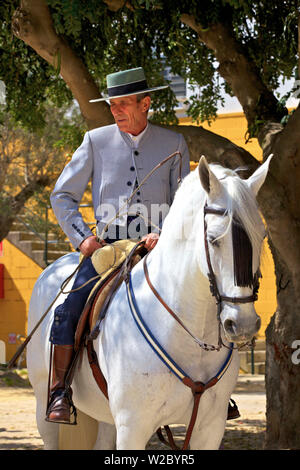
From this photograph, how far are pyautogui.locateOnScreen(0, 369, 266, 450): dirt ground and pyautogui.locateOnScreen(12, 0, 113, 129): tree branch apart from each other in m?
3.84

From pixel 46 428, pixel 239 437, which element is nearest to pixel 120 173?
pixel 46 428

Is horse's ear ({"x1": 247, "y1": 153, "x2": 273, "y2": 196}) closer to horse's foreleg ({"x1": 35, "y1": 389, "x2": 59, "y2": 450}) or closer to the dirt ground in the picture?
horse's foreleg ({"x1": 35, "y1": 389, "x2": 59, "y2": 450})

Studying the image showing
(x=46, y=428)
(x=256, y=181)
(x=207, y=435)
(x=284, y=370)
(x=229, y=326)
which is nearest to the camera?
(x=229, y=326)

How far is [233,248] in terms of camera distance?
3598mm

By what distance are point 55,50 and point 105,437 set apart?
3.90 m

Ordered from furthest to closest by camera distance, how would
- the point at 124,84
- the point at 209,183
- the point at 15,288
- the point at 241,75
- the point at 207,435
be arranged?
1. the point at 15,288
2. the point at 241,75
3. the point at 124,84
4. the point at 207,435
5. the point at 209,183

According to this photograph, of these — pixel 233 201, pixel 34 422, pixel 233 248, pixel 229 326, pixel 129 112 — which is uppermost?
pixel 129 112

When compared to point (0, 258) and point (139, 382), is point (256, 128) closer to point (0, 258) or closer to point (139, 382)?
point (139, 382)

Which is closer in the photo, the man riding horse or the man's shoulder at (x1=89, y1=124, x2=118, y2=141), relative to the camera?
the man riding horse

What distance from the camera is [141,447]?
4.08 metres

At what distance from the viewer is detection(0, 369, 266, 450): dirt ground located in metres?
9.39

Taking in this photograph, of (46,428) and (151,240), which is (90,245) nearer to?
(151,240)

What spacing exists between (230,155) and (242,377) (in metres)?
10.2

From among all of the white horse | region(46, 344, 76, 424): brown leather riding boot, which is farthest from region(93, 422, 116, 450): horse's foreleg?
the white horse
